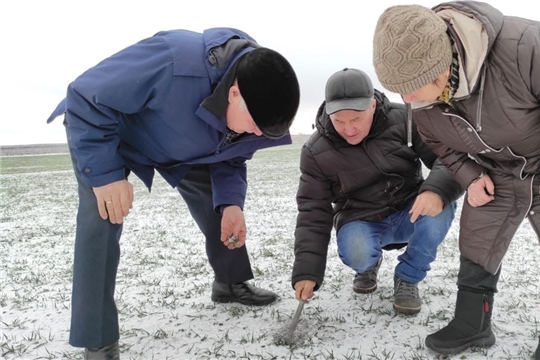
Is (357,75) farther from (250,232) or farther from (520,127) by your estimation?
(250,232)

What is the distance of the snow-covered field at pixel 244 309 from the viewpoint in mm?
2209

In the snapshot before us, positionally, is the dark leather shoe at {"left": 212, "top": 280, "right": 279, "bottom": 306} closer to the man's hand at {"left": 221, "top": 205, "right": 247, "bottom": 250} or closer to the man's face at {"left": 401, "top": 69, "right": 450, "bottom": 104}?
the man's hand at {"left": 221, "top": 205, "right": 247, "bottom": 250}

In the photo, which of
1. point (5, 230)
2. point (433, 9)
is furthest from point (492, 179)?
point (5, 230)

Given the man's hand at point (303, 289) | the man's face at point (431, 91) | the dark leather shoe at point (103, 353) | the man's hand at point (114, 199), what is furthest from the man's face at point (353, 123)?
the dark leather shoe at point (103, 353)

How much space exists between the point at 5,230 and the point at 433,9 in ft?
19.9

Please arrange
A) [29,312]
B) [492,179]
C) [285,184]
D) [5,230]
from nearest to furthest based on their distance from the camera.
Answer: [492,179], [29,312], [5,230], [285,184]

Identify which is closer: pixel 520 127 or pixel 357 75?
pixel 520 127

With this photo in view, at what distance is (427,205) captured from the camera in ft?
7.95

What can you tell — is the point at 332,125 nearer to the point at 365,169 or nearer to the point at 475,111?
the point at 365,169

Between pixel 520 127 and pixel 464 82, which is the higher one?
pixel 464 82

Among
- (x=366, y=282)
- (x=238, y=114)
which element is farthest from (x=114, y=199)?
(x=366, y=282)

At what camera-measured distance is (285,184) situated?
35.0 ft

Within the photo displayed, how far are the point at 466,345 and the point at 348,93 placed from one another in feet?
4.85

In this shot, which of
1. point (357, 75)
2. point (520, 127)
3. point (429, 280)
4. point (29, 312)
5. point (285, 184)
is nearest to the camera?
point (520, 127)
